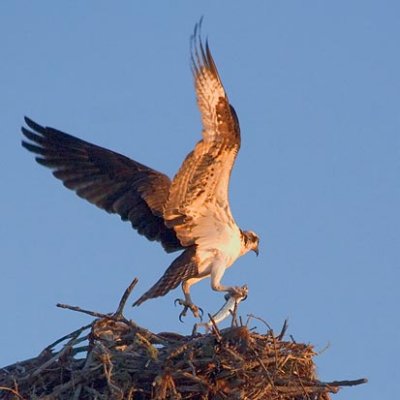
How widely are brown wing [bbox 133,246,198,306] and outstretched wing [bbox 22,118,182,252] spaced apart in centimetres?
31

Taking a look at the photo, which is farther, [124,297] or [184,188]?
[184,188]

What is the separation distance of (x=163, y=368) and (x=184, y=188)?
321 centimetres

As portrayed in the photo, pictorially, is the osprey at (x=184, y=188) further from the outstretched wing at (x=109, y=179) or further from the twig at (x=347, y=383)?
the twig at (x=347, y=383)

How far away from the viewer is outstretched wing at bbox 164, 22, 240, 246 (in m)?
11.3

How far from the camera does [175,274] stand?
1182cm

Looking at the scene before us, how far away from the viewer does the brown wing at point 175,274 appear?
11609 mm

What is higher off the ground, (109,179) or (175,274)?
(109,179)

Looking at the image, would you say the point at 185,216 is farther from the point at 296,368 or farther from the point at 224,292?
the point at 296,368

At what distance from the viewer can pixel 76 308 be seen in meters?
8.85

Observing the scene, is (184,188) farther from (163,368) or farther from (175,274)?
(163,368)

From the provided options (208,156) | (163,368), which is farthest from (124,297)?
(208,156)

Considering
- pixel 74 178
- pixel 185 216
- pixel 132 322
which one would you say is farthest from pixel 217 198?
pixel 132 322

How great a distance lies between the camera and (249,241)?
12430 mm

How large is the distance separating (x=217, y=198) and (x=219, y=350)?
10.8ft
